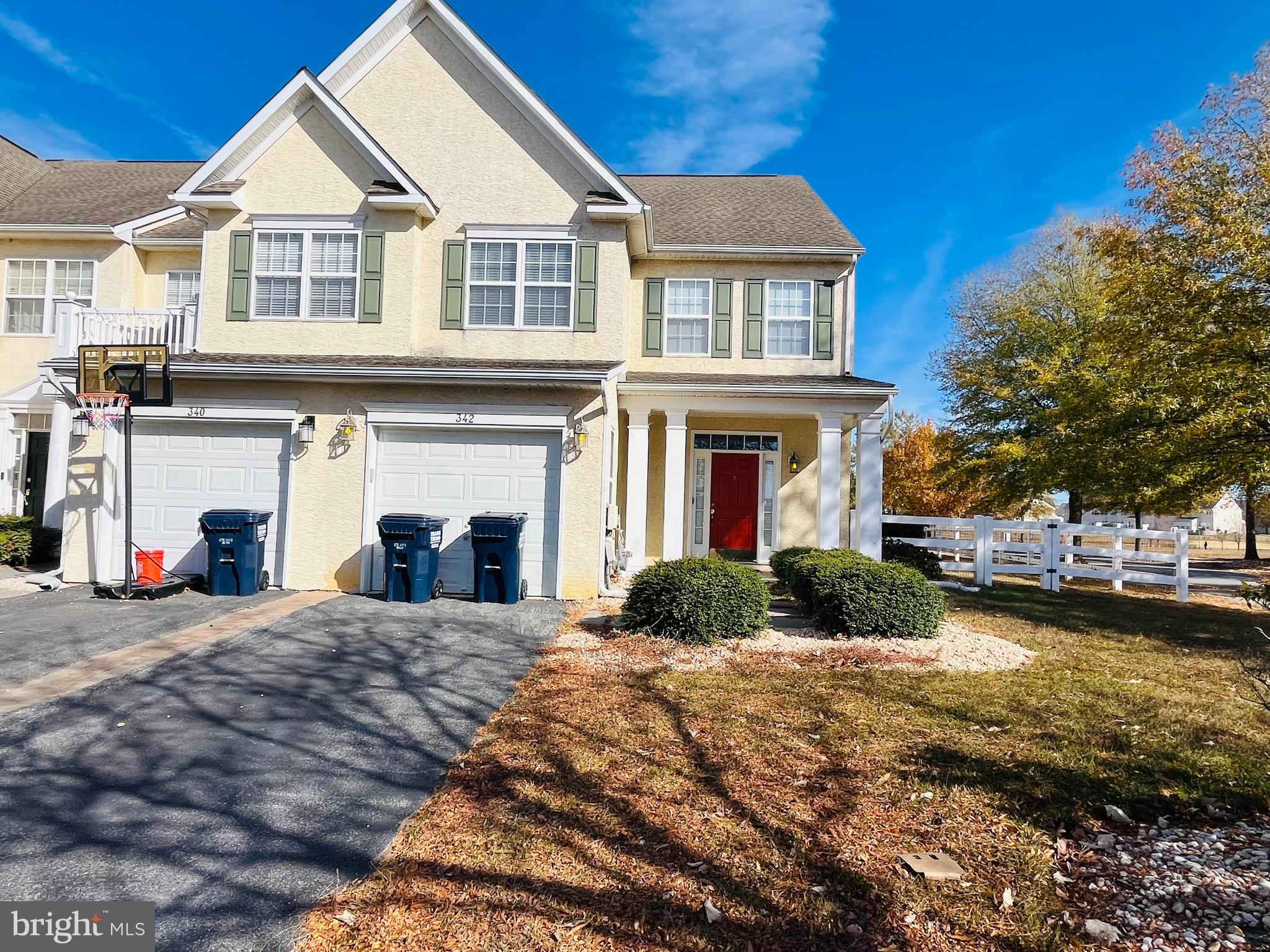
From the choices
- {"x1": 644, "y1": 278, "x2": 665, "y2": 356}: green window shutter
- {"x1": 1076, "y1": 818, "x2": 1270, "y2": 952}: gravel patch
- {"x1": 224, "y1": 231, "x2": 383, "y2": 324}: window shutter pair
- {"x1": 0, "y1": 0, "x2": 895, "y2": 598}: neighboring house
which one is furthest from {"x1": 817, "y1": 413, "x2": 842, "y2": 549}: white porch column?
{"x1": 1076, "y1": 818, "x2": 1270, "y2": 952}: gravel patch

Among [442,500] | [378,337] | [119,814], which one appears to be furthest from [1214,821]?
[378,337]

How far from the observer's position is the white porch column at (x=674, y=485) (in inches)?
476

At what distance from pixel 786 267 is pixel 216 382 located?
34.4ft

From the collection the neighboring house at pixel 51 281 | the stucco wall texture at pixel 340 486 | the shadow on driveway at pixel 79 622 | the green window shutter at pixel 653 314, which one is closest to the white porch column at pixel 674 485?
the green window shutter at pixel 653 314

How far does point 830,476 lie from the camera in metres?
12.3

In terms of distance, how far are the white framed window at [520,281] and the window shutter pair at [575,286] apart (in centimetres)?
12

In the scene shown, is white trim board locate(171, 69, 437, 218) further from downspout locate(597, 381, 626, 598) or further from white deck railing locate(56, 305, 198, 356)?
downspout locate(597, 381, 626, 598)

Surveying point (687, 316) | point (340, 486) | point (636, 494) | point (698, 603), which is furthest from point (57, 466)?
point (698, 603)

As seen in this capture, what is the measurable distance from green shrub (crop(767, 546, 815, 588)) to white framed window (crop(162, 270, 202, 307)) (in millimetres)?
13043

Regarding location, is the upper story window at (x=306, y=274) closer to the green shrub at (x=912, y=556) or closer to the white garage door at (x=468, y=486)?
the white garage door at (x=468, y=486)

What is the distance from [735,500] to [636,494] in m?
3.45

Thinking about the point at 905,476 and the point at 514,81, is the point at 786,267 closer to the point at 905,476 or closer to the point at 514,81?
the point at 514,81

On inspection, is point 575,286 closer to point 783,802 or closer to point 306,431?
point 306,431

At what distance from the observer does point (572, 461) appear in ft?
33.0
